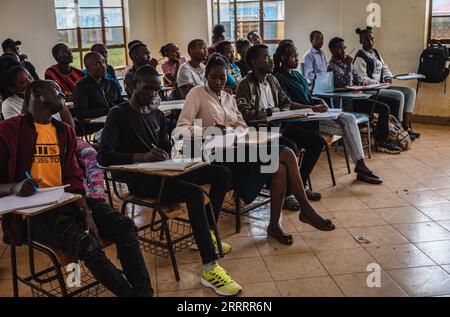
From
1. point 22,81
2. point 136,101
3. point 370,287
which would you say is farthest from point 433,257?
point 22,81

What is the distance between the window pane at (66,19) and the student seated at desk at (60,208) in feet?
16.1

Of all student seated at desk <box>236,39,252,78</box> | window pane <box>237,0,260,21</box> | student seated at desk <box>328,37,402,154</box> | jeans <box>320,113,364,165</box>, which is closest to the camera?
jeans <box>320,113,364,165</box>

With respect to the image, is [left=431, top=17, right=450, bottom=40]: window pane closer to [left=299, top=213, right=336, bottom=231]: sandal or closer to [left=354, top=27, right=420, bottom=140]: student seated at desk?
[left=354, top=27, right=420, bottom=140]: student seated at desk

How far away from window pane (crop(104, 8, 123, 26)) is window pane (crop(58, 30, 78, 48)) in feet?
2.20

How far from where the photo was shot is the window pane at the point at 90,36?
24.4 ft

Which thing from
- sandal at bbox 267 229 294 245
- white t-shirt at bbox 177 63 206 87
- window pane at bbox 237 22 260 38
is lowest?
sandal at bbox 267 229 294 245

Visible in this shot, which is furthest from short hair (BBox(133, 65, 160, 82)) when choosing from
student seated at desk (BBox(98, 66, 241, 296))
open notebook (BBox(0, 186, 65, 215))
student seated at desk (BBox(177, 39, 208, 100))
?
student seated at desk (BBox(177, 39, 208, 100))

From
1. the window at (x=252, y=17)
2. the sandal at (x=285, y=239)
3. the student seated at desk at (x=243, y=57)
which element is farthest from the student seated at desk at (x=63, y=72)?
the window at (x=252, y=17)

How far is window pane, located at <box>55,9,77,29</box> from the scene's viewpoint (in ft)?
22.8

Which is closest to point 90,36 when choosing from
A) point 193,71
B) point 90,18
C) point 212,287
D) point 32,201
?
point 90,18

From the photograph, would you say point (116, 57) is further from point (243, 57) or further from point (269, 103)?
point (269, 103)

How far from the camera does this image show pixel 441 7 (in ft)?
21.7

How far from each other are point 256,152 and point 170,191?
80 cm

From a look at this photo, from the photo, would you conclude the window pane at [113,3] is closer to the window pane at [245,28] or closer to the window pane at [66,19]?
the window pane at [66,19]
